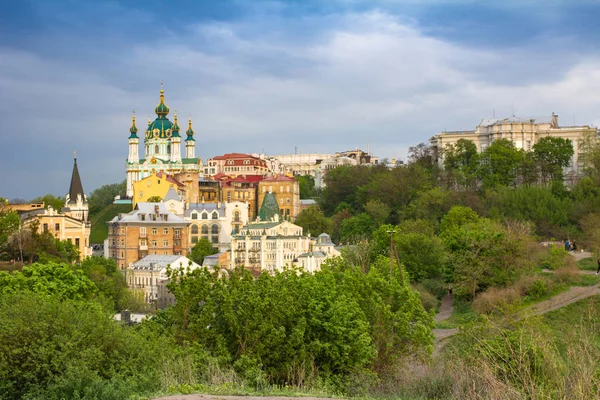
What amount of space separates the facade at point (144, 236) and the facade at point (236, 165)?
46415 millimetres

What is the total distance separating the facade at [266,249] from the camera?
256 feet

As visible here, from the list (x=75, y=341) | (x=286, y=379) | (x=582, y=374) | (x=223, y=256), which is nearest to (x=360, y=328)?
(x=286, y=379)

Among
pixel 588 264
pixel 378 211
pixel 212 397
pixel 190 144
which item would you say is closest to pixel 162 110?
pixel 190 144

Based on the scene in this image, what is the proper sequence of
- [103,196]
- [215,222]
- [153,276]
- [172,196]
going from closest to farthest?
[153,276]
[215,222]
[172,196]
[103,196]

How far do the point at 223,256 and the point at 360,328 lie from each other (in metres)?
48.9

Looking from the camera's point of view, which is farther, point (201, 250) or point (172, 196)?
point (172, 196)

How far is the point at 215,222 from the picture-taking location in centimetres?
9338

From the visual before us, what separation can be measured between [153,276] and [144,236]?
44.5 ft

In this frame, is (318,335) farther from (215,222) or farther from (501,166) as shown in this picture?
(215,222)

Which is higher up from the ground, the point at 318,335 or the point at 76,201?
the point at 76,201

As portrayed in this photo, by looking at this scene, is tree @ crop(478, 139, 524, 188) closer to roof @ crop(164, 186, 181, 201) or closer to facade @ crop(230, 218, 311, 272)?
facade @ crop(230, 218, 311, 272)

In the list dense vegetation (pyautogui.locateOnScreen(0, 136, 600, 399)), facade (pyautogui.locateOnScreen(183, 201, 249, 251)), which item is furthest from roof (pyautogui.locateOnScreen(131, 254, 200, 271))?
dense vegetation (pyautogui.locateOnScreen(0, 136, 600, 399))

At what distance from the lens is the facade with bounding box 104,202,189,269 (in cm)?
Result: 8669

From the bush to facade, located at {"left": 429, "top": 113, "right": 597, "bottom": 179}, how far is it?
4303 centimetres
